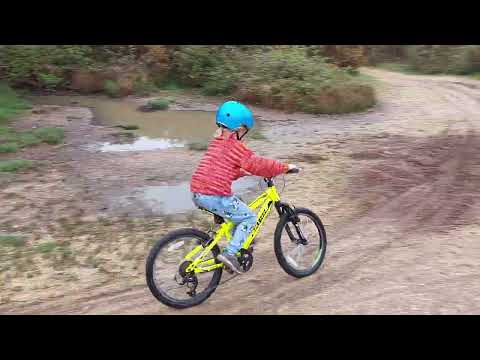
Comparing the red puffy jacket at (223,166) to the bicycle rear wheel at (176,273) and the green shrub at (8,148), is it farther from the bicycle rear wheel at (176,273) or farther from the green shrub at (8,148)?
the green shrub at (8,148)

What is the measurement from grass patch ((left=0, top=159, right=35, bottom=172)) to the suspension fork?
5.05 metres

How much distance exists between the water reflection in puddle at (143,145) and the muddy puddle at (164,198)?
212 centimetres

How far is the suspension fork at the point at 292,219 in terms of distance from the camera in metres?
5.02

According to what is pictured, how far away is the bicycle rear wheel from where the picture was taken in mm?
4305

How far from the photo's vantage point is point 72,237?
6.02m

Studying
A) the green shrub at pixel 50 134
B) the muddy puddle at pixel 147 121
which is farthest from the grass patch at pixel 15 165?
the muddy puddle at pixel 147 121

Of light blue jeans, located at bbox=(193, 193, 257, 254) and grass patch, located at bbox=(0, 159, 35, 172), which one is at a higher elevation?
light blue jeans, located at bbox=(193, 193, 257, 254)

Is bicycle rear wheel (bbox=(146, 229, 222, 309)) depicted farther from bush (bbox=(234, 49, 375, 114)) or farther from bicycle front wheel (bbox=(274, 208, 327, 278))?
bush (bbox=(234, 49, 375, 114))

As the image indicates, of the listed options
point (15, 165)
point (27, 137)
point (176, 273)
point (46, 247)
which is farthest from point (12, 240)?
point (27, 137)

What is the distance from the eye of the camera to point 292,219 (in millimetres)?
5051

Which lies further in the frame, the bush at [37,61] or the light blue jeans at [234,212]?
the bush at [37,61]

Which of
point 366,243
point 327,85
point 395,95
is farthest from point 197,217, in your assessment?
point 395,95

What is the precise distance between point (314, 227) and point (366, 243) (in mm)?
1006

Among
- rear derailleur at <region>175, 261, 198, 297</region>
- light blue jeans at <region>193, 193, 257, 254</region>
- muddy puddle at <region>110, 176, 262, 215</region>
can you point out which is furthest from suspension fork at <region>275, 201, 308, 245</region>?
muddy puddle at <region>110, 176, 262, 215</region>
